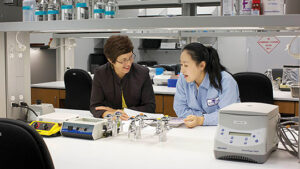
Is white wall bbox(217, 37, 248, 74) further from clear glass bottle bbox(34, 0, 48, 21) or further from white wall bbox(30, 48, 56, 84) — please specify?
clear glass bottle bbox(34, 0, 48, 21)

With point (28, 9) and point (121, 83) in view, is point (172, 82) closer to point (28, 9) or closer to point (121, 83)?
point (121, 83)

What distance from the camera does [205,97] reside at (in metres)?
2.58

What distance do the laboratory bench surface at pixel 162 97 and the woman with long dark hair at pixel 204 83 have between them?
1.29 m

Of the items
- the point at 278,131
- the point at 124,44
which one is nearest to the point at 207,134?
the point at 278,131

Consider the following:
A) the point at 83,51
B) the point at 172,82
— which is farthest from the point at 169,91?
the point at 83,51

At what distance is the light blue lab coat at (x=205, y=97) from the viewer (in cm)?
248

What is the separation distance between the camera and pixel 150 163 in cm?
159

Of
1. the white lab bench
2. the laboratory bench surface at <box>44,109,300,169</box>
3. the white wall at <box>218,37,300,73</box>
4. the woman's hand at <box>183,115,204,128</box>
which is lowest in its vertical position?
the laboratory bench surface at <box>44,109,300,169</box>

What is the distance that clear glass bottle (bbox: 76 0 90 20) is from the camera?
2.07m

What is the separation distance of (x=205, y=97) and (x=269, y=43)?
437 centimetres

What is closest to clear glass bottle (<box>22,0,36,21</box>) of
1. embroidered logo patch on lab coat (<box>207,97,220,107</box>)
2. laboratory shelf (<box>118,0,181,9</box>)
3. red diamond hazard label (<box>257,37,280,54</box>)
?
embroidered logo patch on lab coat (<box>207,97,220,107</box>)

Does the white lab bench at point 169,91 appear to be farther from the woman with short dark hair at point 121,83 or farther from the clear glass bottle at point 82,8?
the clear glass bottle at point 82,8

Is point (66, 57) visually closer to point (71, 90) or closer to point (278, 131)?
point (71, 90)

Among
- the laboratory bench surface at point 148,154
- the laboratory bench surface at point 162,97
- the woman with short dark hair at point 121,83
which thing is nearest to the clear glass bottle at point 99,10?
the laboratory bench surface at point 148,154
